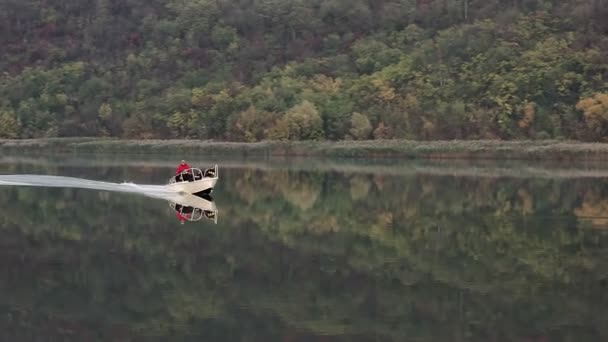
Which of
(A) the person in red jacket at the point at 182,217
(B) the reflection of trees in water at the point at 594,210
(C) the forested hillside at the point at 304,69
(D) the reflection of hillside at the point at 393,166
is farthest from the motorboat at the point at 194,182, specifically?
(C) the forested hillside at the point at 304,69

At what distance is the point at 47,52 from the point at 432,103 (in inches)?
1277

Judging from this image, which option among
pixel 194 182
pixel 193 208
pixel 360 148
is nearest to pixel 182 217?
pixel 193 208

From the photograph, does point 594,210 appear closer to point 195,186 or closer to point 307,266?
point 195,186

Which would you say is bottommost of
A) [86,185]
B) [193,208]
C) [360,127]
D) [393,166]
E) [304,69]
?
[393,166]

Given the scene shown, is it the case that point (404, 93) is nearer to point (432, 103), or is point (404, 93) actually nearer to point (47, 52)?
point (432, 103)

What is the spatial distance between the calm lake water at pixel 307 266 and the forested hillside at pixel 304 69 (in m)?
33.8

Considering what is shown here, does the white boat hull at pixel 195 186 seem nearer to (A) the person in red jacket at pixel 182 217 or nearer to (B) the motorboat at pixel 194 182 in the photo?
(B) the motorboat at pixel 194 182

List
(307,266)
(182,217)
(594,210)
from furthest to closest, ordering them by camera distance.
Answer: (594,210)
(182,217)
(307,266)

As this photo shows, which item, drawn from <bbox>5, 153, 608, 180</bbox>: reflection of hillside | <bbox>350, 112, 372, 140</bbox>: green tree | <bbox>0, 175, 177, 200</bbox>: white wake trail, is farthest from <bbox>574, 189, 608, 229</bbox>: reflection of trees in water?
<bbox>350, 112, 372, 140</bbox>: green tree

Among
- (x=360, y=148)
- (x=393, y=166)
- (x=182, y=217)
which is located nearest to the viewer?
(x=182, y=217)

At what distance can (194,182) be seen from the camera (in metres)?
33.5

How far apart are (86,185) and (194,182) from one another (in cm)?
435

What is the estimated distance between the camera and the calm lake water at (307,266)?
46.7ft

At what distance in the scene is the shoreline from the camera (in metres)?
56.5
